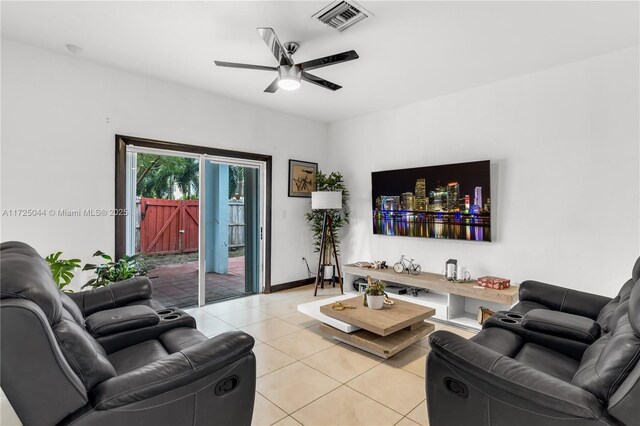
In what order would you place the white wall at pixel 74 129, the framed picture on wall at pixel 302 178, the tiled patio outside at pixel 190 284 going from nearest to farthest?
the white wall at pixel 74 129, the tiled patio outside at pixel 190 284, the framed picture on wall at pixel 302 178

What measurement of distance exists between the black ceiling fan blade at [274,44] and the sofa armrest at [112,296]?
214 cm

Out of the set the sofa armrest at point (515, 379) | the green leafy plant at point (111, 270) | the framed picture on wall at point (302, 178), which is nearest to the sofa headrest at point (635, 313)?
the sofa armrest at point (515, 379)

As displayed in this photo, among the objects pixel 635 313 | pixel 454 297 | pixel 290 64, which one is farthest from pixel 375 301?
pixel 290 64

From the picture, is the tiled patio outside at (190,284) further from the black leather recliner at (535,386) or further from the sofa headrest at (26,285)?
the black leather recliner at (535,386)

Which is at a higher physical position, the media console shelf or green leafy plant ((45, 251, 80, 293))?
green leafy plant ((45, 251, 80, 293))

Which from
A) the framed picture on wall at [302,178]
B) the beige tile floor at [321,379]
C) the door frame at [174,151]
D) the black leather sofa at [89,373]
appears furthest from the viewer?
the framed picture on wall at [302,178]

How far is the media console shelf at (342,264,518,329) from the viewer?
3.31m

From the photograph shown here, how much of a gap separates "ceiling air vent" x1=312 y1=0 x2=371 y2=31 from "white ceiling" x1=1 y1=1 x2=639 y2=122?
60 mm

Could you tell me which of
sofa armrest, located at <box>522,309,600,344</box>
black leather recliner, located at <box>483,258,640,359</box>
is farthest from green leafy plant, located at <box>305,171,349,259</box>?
sofa armrest, located at <box>522,309,600,344</box>

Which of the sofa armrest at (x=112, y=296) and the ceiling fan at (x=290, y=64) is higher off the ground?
the ceiling fan at (x=290, y=64)

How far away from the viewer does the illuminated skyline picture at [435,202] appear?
12.4 ft

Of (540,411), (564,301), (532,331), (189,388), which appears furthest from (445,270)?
(189,388)

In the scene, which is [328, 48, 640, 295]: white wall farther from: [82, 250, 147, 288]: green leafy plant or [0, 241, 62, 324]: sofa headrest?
[0, 241, 62, 324]: sofa headrest

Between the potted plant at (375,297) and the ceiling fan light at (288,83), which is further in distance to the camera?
the potted plant at (375,297)
